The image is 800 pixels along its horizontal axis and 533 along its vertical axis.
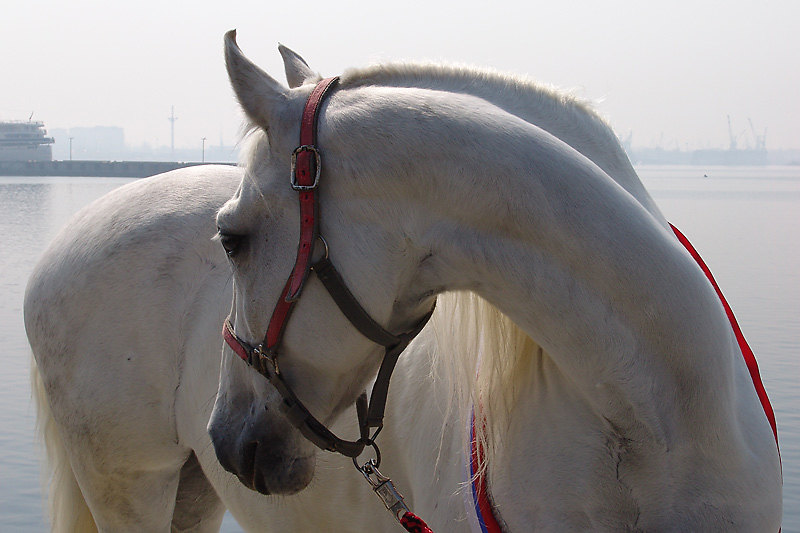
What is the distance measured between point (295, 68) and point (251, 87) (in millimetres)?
319

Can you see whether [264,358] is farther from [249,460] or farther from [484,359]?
[484,359]

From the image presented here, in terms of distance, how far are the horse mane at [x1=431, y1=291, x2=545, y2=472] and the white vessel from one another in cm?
9478

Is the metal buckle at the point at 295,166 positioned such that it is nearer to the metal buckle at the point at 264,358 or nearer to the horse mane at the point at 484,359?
the metal buckle at the point at 264,358

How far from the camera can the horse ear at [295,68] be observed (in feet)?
5.74

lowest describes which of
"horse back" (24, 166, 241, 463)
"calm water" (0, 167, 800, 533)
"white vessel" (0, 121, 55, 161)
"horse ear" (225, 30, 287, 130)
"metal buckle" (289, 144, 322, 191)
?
"white vessel" (0, 121, 55, 161)

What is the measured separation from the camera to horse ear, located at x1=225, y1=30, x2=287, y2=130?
148 centimetres

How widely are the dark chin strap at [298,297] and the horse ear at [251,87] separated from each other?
74 millimetres

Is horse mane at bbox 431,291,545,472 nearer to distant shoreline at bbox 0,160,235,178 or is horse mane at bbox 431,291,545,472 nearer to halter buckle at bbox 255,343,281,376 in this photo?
halter buckle at bbox 255,343,281,376

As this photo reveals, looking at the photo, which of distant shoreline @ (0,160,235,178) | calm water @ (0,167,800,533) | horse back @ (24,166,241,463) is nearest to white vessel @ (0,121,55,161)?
distant shoreline @ (0,160,235,178)

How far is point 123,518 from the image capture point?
9.50ft

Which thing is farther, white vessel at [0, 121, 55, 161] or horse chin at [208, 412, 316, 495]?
white vessel at [0, 121, 55, 161]

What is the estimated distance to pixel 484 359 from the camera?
1.70 m

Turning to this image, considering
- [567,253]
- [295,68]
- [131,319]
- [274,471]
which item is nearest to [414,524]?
[274,471]

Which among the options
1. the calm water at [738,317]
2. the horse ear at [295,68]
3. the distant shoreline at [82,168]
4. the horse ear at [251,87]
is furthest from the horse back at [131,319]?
the distant shoreline at [82,168]
